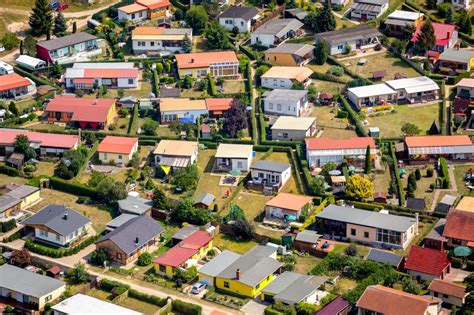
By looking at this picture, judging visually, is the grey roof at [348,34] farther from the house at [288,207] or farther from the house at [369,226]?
the house at [369,226]

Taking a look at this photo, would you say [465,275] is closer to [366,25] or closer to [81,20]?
[366,25]

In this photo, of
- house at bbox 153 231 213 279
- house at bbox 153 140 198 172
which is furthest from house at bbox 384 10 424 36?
house at bbox 153 231 213 279

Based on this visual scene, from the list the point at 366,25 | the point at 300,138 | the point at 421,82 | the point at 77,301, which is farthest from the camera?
the point at 366,25

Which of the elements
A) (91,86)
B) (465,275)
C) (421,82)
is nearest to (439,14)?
(421,82)

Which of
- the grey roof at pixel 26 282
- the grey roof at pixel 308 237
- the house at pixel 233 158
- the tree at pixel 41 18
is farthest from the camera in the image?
the tree at pixel 41 18

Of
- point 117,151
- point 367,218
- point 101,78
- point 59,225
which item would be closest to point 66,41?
point 101,78

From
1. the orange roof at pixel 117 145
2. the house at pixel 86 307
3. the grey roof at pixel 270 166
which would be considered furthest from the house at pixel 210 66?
the house at pixel 86 307
